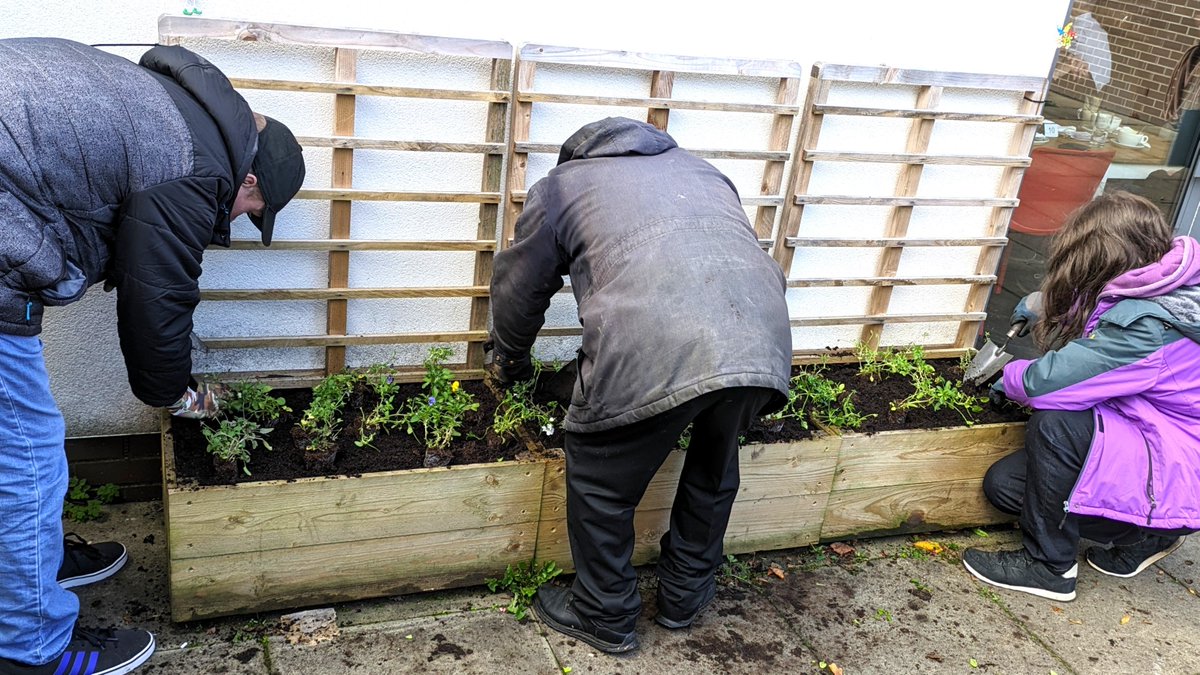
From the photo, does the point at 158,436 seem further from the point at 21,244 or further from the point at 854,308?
the point at 854,308

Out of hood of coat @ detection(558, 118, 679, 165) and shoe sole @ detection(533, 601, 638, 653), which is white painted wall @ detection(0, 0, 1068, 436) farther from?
shoe sole @ detection(533, 601, 638, 653)

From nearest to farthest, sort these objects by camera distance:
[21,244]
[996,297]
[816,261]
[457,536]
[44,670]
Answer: [21,244] → [44,670] → [457,536] → [816,261] → [996,297]

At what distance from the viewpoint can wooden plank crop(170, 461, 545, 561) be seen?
2895 mm

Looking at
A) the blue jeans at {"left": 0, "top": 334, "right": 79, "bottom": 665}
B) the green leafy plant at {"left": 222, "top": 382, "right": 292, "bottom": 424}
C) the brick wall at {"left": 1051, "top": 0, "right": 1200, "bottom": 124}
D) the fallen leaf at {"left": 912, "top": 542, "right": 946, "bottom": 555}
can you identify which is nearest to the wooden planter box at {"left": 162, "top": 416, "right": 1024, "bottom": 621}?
the fallen leaf at {"left": 912, "top": 542, "right": 946, "bottom": 555}

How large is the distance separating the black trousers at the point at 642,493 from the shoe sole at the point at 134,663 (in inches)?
50.2

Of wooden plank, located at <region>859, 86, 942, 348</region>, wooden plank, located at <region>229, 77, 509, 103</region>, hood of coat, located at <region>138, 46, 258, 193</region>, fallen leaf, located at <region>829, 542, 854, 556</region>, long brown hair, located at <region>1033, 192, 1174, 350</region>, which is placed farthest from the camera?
wooden plank, located at <region>859, 86, 942, 348</region>

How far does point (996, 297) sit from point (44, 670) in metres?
4.39

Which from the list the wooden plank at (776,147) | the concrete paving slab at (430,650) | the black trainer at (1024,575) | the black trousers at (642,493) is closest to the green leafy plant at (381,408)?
the concrete paving slab at (430,650)

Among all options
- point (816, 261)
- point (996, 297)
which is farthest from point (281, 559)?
point (996, 297)

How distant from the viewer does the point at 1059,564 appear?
376 centimetres

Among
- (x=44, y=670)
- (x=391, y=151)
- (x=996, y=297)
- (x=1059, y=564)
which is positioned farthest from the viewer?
(x=996, y=297)

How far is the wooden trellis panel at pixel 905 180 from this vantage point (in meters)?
3.99

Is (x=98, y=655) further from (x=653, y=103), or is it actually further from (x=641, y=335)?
(x=653, y=103)

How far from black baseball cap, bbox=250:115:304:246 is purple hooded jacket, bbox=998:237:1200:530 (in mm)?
2692
